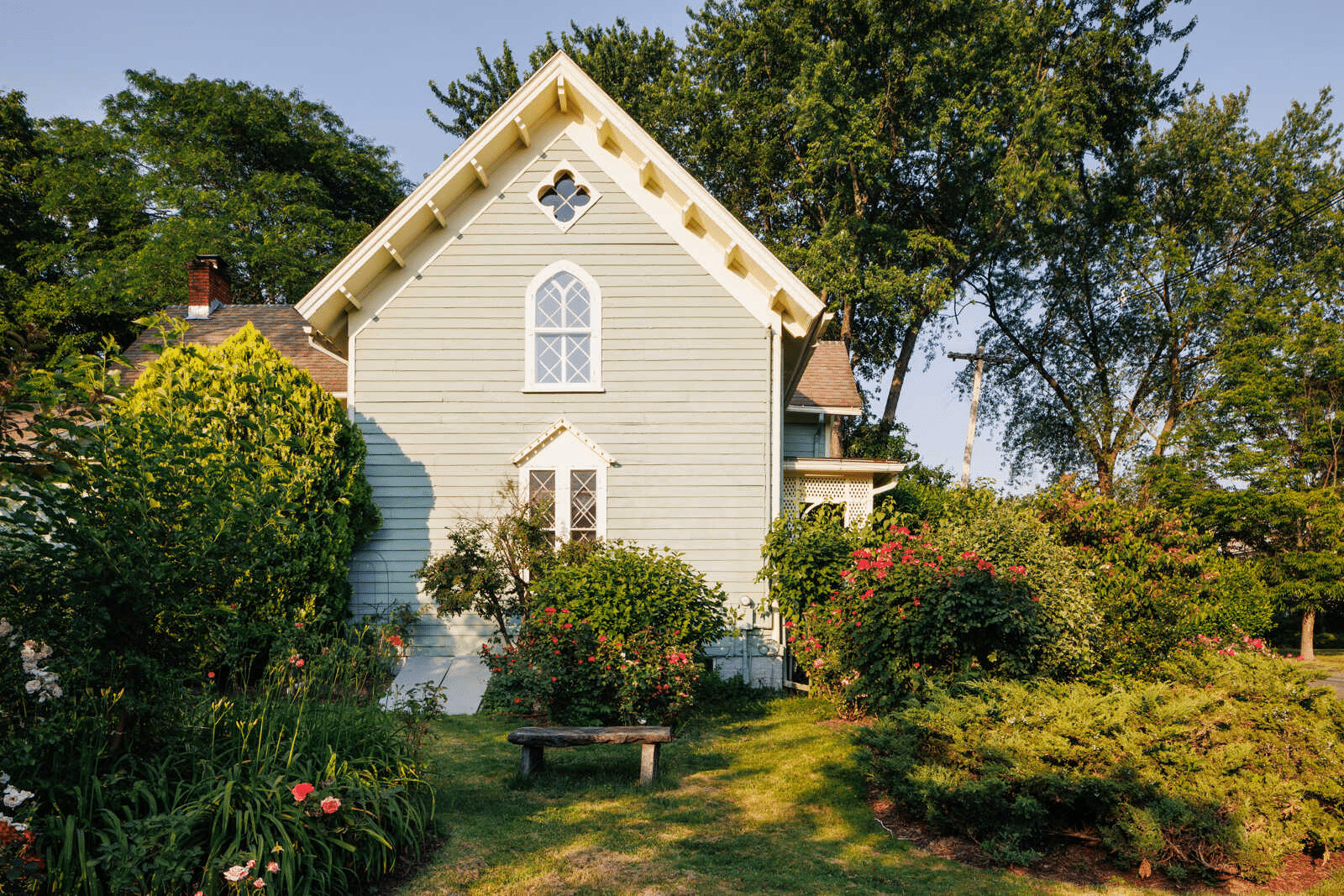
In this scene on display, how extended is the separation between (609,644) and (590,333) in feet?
16.3

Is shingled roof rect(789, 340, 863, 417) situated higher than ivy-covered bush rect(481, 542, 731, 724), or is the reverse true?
shingled roof rect(789, 340, 863, 417)

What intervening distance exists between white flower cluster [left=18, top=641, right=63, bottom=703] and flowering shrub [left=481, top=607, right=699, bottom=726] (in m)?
4.72

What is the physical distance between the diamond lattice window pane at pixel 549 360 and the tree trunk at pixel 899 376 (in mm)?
19952

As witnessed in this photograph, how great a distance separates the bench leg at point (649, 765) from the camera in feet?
23.4

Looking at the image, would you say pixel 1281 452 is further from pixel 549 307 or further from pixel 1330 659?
pixel 549 307

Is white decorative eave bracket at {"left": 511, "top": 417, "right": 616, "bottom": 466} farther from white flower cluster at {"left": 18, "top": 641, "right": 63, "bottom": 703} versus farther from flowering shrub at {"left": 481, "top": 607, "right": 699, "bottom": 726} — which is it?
white flower cluster at {"left": 18, "top": 641, "right": 63, "bottom": 703}

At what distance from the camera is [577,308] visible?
40.1ft

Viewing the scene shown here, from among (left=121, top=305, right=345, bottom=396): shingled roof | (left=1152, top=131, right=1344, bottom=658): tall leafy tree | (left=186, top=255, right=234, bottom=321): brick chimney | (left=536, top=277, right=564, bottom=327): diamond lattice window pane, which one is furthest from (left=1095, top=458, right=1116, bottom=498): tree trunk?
(left=186, top=255, right=234, bottom=321): brick chimney

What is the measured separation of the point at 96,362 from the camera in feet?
15.0

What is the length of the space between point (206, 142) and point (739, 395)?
27.1 meters

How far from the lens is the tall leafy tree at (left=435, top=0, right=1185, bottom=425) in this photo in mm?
25656

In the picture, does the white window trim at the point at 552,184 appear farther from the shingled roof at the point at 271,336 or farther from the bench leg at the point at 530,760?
the bench leg at the point at 530,760

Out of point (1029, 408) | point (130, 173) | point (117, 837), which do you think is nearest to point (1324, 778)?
point (117, 837)

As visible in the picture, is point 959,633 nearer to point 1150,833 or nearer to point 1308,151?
point 1150,833
